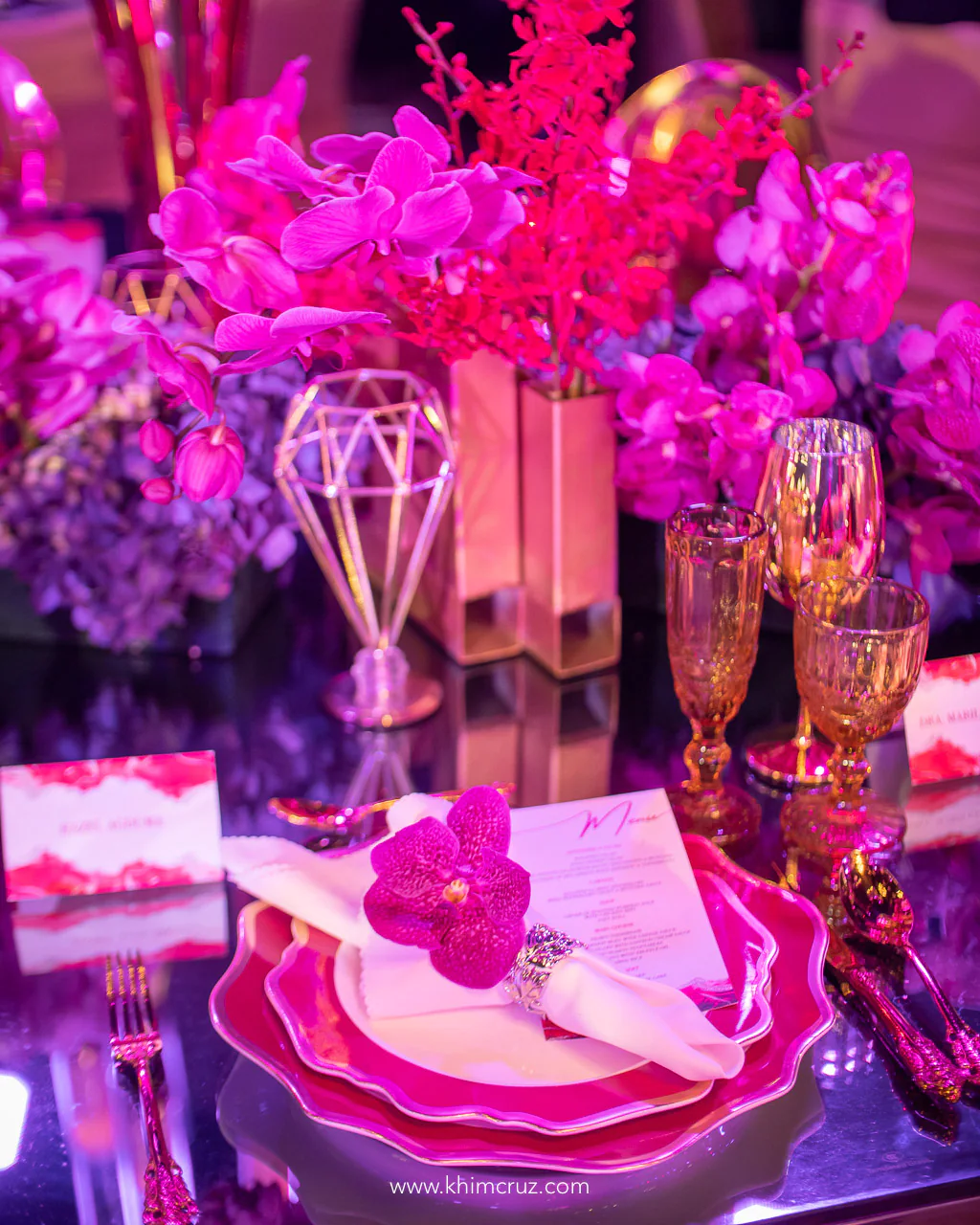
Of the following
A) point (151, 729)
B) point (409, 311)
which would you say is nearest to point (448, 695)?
point (151, 729)

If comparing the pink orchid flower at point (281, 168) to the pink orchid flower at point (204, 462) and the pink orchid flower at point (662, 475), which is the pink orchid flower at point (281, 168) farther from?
the pink orchid flower at point (662, 475)

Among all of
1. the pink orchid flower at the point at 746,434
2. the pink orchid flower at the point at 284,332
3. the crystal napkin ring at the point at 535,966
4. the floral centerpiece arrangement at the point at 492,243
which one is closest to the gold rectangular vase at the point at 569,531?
the floral centerpiece arrangement at the point at 492,243

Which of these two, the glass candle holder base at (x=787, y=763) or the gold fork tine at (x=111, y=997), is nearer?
the gold fork tine at (x=111, y=997)

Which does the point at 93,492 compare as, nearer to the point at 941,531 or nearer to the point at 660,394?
the point at 660,394

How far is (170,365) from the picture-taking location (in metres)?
0.67

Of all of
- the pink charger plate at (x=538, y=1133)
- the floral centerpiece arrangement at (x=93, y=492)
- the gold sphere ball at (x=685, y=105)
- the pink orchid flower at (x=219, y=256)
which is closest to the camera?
the pink charger plate at (x=538, y=1133)

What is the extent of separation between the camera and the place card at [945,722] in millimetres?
878

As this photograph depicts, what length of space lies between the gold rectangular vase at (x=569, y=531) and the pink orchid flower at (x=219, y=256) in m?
0.32

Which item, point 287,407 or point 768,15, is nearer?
point 287,407

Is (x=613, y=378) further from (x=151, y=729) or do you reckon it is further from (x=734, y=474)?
(x=151, y=729)

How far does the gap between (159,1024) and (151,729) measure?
0.35 meters

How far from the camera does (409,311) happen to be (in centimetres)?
80

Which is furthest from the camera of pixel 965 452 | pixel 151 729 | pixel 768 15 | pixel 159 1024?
pixel 768 15

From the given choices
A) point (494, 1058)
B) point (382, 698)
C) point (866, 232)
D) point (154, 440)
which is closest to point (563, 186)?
point (866, 232)
